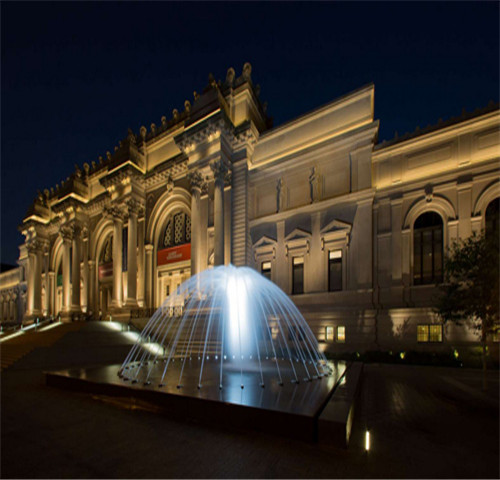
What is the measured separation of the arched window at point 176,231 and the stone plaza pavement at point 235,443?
61.8ft

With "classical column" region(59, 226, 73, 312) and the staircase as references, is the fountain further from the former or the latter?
"classical column" region(59, 226, 73, 312)

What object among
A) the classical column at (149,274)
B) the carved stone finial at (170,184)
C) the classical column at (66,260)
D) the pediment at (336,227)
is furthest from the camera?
the classical column at (66,260)

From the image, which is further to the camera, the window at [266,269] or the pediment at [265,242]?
the window at [266,269]

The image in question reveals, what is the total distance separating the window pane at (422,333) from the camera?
15.1 m

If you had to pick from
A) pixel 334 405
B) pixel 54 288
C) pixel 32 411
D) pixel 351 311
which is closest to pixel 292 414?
pixel 334 405

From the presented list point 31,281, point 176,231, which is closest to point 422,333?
point 176,231

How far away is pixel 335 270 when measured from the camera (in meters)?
18.9

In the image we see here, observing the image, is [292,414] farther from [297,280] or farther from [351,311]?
[297,280]

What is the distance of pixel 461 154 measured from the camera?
51.7 ft

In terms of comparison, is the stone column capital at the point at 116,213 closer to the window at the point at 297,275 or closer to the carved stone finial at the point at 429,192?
the window at the point at 297,275

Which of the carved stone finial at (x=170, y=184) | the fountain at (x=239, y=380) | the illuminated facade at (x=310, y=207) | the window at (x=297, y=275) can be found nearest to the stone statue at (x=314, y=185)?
the illuminated facade at (x=310, y=207)

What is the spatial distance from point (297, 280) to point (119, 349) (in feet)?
40.8

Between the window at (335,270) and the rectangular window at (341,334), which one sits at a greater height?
the window at (335,270)

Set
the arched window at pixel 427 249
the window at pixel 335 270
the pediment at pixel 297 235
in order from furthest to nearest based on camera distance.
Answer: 1. the pediment at pixel 297 235
2. the window at pixel 335 270
3. the arched window at pixel 427 249
